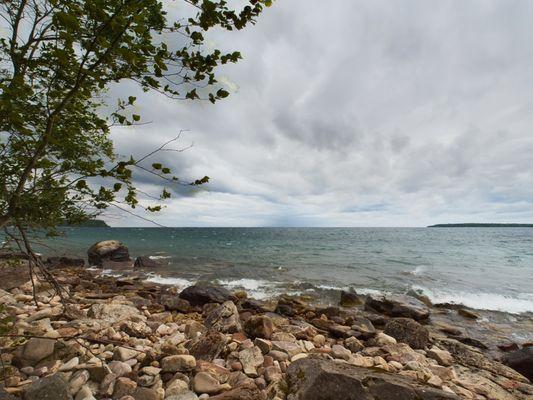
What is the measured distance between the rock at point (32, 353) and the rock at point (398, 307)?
1343 cm

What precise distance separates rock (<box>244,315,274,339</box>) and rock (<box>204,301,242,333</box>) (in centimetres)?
35

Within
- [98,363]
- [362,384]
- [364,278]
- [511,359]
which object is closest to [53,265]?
[98,363]

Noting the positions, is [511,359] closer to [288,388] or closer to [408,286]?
[288,388]

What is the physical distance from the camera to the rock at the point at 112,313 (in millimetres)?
7625

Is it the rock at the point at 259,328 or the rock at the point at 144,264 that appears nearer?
the rock at the point at 259,328

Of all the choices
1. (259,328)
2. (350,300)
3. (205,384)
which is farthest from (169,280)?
(205,384)

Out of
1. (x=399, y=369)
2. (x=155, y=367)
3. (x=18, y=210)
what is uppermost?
(x=18, y=210)

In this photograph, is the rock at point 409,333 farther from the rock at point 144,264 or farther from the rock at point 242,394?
the rock at point 144,264

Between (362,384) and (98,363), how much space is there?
4.55 meters

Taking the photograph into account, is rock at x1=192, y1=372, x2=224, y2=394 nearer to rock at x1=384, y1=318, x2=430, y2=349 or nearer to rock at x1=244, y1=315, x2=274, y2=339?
rock at x1=244, y1=315, x2=274, y2=339

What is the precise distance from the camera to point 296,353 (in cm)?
656

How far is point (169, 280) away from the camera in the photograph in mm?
20078

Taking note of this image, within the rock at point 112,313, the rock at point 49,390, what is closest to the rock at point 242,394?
the rock at point 49,390

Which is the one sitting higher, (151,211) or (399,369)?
(151,211)
